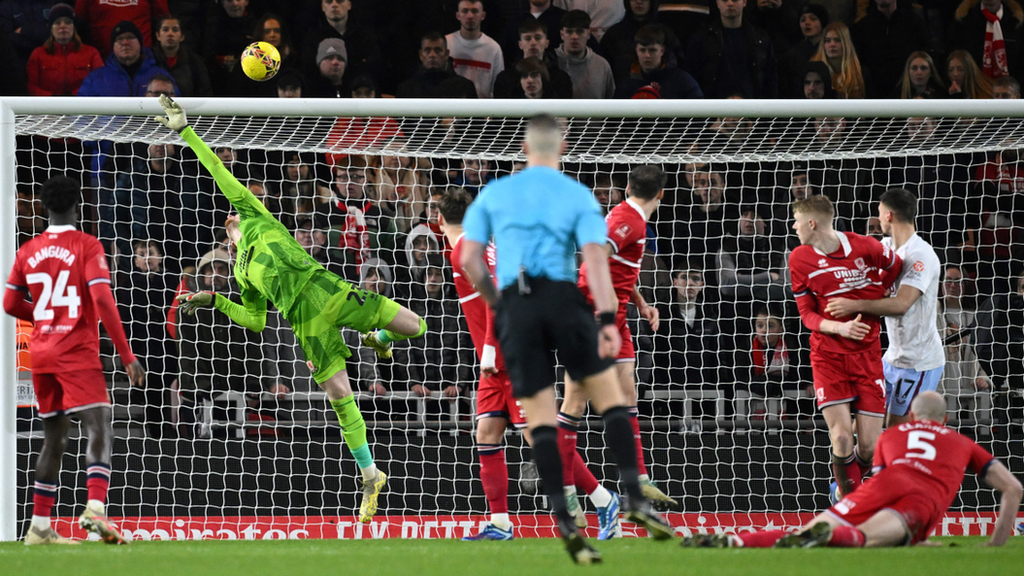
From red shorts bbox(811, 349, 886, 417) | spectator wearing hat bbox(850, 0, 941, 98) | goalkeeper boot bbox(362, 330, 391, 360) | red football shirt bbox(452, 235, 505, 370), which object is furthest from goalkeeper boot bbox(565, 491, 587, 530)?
spectator wearing hat bbox(850, 0, 941, 98)

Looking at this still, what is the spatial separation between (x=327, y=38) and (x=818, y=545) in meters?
7.05

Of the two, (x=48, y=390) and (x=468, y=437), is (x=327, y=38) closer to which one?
(x=468, y=437)

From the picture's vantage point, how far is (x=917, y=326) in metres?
6.90

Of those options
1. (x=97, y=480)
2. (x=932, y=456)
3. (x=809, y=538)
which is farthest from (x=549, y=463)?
(x=97, y=480)

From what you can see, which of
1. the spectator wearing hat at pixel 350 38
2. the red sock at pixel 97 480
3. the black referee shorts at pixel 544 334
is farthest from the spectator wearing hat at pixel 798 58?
the red sock at pixel 97 480

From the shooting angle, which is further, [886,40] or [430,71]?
[886,40]

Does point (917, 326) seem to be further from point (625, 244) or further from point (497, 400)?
point (497, 400)

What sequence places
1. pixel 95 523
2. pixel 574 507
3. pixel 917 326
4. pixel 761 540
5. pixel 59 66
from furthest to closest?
pixel 59 66 → pixel 917 326 → pixel 574 507 → pixel 95 523 → pixel 761 540

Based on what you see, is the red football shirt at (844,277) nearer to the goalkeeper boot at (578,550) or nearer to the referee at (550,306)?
the referee at (550,306)

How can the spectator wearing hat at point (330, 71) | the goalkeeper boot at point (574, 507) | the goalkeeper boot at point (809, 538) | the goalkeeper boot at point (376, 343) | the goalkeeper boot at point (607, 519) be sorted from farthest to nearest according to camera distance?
the spectator wearing hat at point (330, 71) < the goalkeeper boot at point (376, 343) < the goalkeeper boot at point (607, 519) < the goalkeeper boot at point (574, 507) < the goalkeeper boot at point (809, 538)

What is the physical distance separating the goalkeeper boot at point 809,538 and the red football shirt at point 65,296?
357 cm

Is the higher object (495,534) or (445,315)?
(445,315)

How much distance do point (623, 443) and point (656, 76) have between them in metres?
6.26

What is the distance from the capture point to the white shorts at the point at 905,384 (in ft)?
22.7
